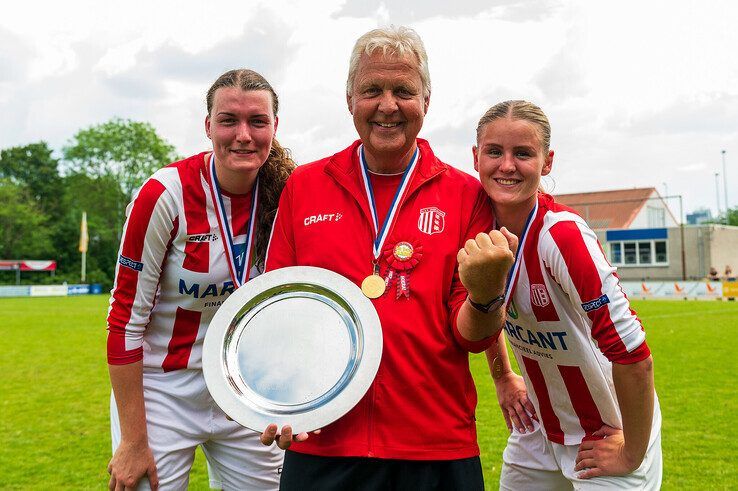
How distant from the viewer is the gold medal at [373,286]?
244cm

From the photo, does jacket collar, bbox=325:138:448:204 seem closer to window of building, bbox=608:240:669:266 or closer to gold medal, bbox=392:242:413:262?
gold medal, bbox=392:242:413:262

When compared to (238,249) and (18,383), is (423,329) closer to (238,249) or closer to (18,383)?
(238,249)

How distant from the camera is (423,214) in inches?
103

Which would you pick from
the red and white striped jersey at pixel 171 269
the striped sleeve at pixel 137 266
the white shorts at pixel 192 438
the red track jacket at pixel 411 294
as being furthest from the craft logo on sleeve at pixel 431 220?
the white shorts at pixel 192 438

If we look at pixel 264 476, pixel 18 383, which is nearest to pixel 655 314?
pixel 18 383

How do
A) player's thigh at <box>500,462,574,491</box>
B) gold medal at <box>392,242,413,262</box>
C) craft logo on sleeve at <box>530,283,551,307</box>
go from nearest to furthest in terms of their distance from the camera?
gold medal at <box>392,242,413,262</box>
craft logo on sleeve at <box>530,283,551,307</box>
player's thigh at <box>500,462,574,491</box>

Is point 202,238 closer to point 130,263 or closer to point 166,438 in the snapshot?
point 130,263

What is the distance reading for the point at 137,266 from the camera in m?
3.11

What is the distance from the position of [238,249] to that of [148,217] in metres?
0.47

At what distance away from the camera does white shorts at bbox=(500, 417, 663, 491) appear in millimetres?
2893

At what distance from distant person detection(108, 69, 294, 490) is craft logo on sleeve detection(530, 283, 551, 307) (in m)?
1.37

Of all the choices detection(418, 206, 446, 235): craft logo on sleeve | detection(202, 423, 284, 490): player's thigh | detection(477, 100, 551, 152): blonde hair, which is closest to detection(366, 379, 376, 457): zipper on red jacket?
detection(418, 206, 446, 235): craft logo on sleeve

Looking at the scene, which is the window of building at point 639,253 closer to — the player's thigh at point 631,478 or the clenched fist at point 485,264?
the player's thigh at point 631,478

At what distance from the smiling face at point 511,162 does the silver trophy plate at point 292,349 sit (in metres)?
0.80
